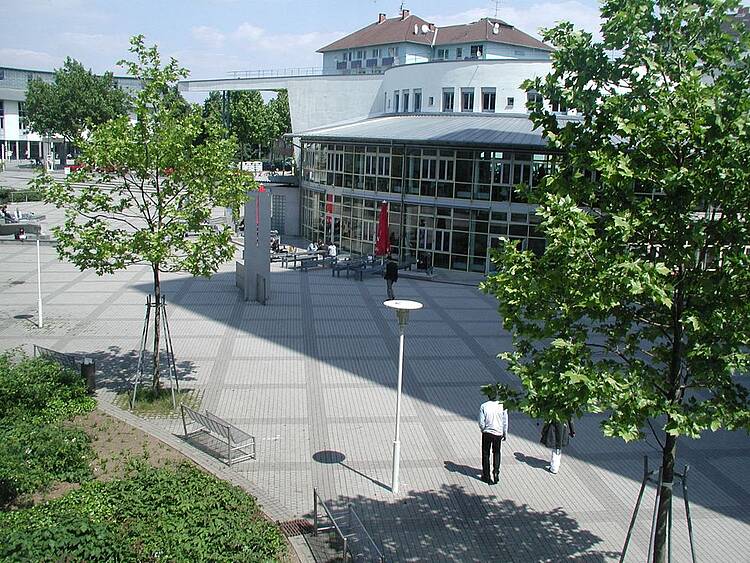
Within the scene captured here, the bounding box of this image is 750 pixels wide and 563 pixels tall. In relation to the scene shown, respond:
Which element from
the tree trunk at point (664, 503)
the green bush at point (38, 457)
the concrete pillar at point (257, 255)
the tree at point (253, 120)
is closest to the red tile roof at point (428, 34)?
the tree at point (253, 120)

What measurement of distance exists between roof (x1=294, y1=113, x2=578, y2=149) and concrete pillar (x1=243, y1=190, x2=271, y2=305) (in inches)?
371

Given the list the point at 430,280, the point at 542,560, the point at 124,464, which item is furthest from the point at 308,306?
the point at 542,560

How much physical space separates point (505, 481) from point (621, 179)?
6766mm

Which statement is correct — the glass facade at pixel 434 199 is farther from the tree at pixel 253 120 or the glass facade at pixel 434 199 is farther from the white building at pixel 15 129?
the white building at pixel 15 129

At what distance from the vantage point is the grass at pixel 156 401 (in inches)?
603

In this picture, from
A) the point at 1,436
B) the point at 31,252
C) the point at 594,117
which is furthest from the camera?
the point at 31,252

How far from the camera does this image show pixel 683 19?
304 inches

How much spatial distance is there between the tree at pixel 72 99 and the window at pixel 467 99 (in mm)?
50326

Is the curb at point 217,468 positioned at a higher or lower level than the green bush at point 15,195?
lower

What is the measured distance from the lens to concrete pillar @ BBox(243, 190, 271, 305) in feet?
82.6

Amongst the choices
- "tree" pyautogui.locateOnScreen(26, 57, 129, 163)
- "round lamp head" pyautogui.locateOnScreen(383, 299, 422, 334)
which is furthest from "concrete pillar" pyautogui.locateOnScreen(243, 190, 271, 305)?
"tree" pyautogui.locateOnScreen(26, 57, 129, 163)

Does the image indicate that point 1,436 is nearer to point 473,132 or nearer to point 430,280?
point 430,280

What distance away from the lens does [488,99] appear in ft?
120

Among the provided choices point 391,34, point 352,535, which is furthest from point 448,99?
point 391,34
